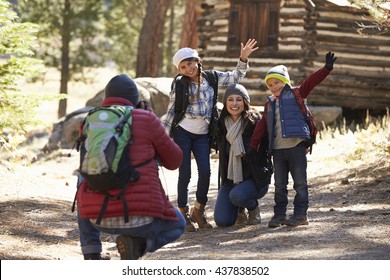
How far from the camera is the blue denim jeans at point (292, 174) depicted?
8.17m

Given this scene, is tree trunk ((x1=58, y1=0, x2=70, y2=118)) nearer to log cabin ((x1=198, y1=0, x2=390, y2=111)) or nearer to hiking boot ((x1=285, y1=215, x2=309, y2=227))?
log cabin ((x1=198, y1=0, x2=390, y2=111))

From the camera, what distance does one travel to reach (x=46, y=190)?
12.9 meters

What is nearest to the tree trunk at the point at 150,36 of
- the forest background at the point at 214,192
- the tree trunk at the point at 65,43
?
the tree trunk at the point at 65,43

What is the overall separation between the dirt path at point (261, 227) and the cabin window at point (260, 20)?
766cm

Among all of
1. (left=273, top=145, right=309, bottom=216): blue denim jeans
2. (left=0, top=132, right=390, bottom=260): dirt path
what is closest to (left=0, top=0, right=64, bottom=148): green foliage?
(left=0, top=132, right=390, bottom=260): dirt path

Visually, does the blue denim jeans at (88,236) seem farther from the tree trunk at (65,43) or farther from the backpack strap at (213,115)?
the tree trunk at (65,43)

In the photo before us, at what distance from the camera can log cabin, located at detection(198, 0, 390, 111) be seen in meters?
21.0

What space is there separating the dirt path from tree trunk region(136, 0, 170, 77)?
11792 millimetres

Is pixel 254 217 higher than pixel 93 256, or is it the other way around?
pixel 93 256

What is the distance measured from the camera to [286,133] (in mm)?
8008

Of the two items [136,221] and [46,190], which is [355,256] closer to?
[136,221]

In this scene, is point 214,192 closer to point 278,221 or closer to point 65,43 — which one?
point 278,221

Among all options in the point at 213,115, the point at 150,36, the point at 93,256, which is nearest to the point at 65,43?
the point at 150,36

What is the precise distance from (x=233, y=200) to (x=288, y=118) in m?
1.13
